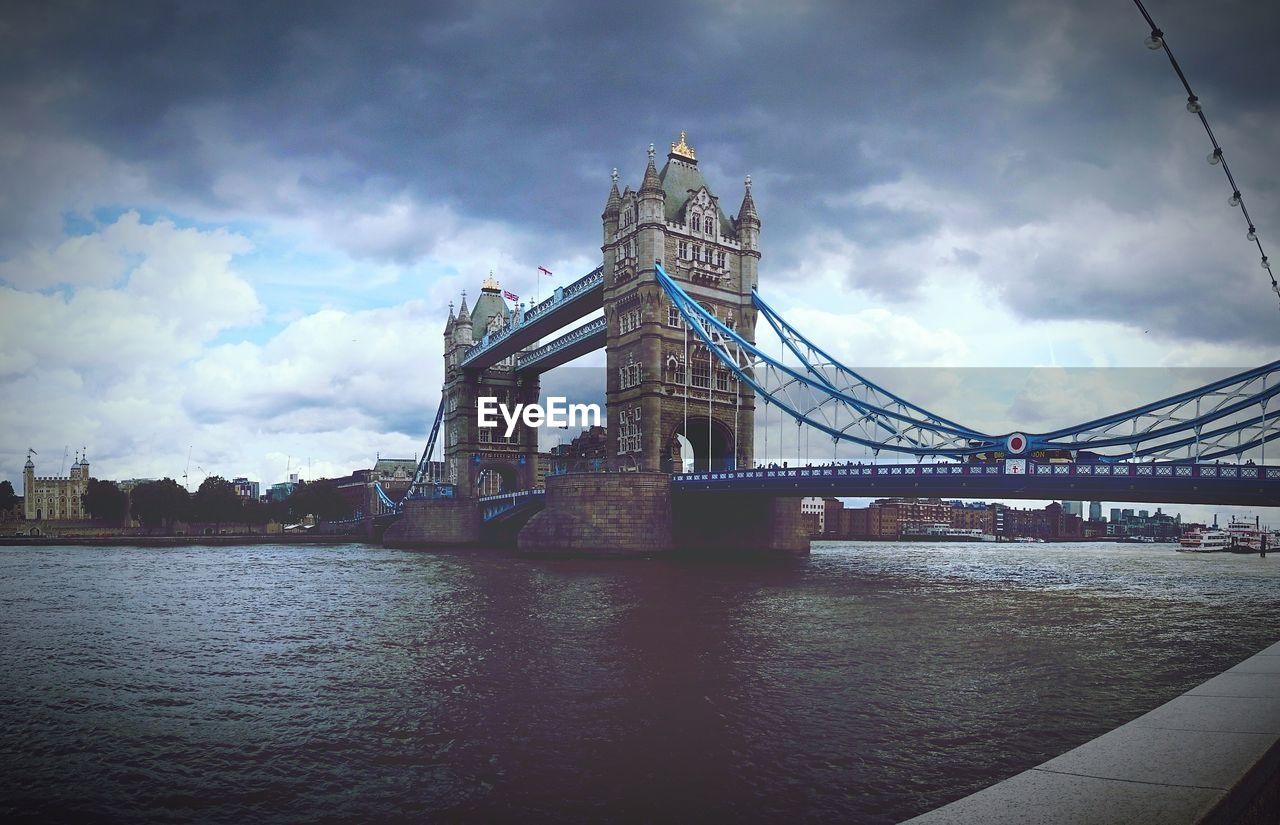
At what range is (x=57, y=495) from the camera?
143 metres

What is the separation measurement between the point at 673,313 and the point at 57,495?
5264 inches

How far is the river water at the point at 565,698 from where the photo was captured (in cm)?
1008

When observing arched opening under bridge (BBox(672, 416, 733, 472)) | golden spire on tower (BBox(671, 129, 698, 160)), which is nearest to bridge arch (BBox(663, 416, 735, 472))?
arched opening under bridge (BBox(672, 416, 733, 472))

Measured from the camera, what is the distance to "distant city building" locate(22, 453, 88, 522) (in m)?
140

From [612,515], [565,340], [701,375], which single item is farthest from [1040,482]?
[565,340]

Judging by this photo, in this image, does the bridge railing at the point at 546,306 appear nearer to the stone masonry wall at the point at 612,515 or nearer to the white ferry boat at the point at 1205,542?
the stone masonry wall at the point at 612,515

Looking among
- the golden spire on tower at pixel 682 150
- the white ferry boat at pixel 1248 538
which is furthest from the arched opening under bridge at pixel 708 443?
the white ferry boat at pixel 1248 538

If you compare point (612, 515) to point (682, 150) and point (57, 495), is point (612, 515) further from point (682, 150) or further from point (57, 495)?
point (57, 495)

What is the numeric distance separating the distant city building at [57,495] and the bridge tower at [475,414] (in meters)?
84.7

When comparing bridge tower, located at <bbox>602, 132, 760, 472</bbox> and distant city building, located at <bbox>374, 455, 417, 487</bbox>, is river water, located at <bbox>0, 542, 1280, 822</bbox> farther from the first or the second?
distant city building, located at <bbox>374, 455, 417, 487</bbox>

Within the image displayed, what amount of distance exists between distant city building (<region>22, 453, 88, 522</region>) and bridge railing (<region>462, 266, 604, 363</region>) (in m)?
93.2

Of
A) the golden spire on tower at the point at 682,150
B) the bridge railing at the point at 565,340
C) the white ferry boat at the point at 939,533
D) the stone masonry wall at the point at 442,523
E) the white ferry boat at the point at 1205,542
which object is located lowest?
the white ferry boat at the point at 939,533

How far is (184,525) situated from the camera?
116 metres

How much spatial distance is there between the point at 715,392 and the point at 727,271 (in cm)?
936
